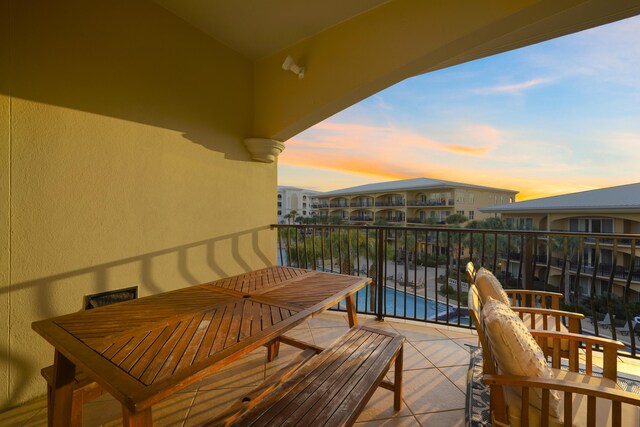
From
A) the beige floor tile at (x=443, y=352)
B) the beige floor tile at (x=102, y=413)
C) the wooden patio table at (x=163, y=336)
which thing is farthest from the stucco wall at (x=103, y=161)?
the beige floor tile at (x=443, y=352)

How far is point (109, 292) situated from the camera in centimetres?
205

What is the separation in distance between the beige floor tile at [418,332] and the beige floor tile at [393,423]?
1029 millimetres

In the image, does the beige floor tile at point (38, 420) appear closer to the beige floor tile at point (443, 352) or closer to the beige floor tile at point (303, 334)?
the beige floor tile at point (303, 334)

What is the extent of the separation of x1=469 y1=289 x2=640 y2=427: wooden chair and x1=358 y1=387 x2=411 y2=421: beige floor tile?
69cm

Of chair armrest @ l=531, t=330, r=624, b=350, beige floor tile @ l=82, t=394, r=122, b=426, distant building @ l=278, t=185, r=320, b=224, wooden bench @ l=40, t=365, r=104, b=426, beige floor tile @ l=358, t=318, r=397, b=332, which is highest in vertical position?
distant building @ l=278, t=185, r=320, b=224

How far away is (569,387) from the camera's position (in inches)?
35.2

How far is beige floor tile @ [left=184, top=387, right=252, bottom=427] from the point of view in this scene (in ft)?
5.10

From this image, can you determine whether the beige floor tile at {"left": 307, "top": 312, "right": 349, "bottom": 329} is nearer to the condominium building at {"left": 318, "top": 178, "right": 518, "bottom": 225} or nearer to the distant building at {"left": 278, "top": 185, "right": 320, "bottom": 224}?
the distant building at {"left": 278, "top": 185, "right": 320, "bottom": 224}

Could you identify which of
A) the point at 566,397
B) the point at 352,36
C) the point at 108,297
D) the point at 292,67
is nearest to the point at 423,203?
the point at 352,36

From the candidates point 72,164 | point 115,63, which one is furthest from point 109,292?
point 115,63

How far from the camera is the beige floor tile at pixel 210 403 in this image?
5.10 ft

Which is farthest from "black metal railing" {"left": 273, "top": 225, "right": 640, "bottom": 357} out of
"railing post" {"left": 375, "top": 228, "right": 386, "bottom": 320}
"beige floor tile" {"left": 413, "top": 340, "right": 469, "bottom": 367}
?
"beige floor tile" {"left": 413, "top": 340, "right": 469, "bottom": 367}

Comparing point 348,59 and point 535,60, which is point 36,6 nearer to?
point 348,59

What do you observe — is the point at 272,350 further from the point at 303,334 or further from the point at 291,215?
the point at 291,215
